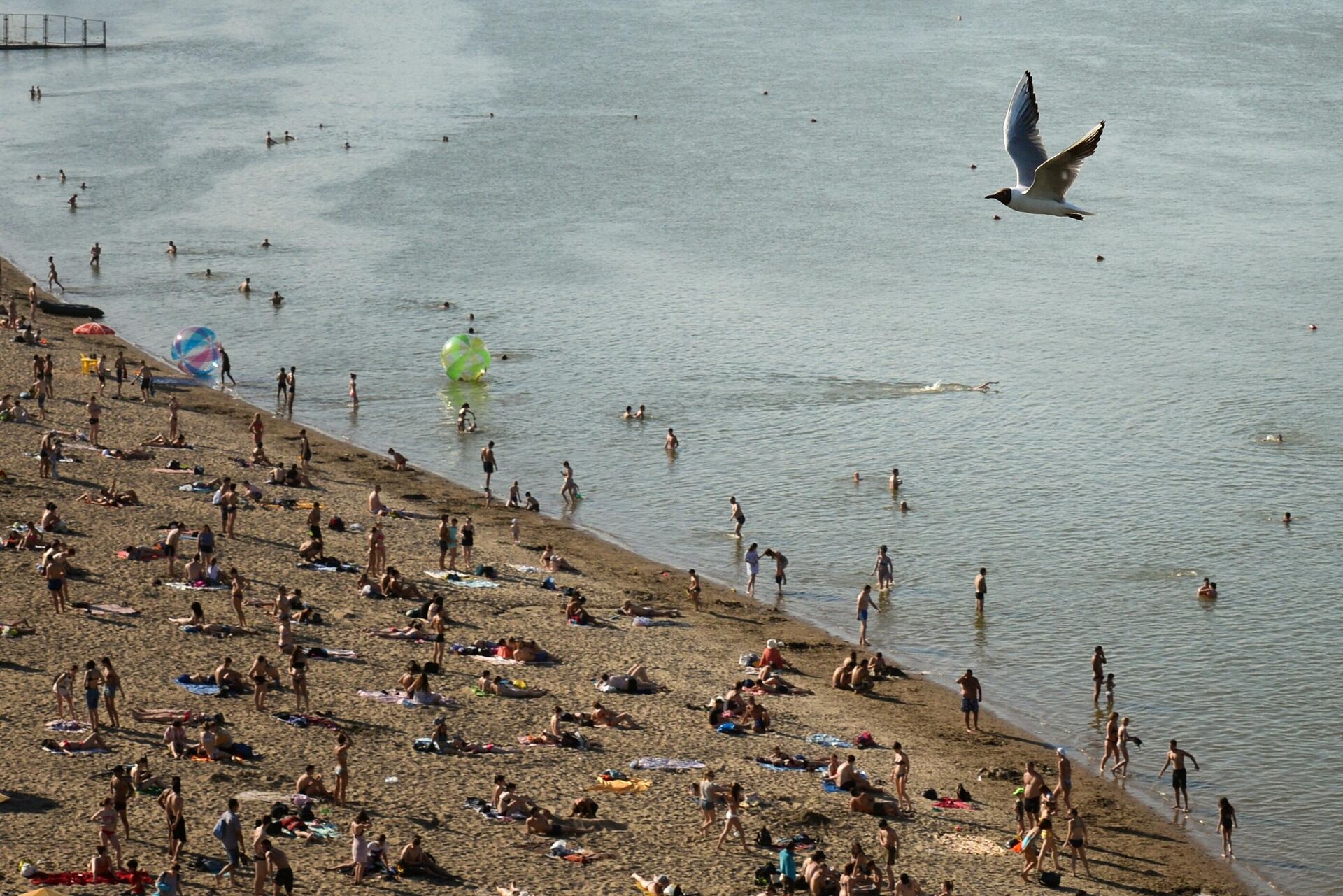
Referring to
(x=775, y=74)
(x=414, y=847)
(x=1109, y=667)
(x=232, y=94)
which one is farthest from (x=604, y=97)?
(x=414, y=847)

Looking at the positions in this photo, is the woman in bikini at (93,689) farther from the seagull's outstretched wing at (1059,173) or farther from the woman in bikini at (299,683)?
the seagull's outstretched wing at (1059,173)

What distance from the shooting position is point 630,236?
72.7m

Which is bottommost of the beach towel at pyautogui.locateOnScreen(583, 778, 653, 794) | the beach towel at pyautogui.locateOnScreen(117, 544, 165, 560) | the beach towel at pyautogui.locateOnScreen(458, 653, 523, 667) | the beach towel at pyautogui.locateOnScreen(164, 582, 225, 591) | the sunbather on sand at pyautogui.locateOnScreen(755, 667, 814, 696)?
the beach towel at pyautogui.locateOnScreen(583, 778, 653, 794)

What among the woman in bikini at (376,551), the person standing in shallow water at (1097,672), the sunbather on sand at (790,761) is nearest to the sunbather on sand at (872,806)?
the sunbather on sand at (790,761)

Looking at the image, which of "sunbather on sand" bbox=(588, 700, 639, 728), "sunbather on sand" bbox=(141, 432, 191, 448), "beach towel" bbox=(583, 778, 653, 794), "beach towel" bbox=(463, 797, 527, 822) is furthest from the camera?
"sunbather on sand" bbox=(141, 432, 191, 448)

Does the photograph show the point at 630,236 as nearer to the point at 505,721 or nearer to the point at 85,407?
the point at 85,407

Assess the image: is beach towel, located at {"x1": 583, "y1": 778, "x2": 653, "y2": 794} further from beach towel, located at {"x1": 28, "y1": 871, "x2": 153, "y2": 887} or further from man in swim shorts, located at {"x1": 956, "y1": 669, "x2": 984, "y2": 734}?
beach towel, located at {"x1": 28, "y1": 871, "x2": 153, "y2": 887}

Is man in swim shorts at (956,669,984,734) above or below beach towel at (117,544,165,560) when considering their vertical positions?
below

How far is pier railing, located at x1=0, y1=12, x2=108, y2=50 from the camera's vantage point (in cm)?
→ 13425

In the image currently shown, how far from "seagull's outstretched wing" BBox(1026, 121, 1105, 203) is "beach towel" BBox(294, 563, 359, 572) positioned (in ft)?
65.2

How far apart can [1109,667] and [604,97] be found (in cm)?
8490

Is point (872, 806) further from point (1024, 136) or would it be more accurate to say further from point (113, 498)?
point (113, 498)

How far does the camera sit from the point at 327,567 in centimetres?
3222

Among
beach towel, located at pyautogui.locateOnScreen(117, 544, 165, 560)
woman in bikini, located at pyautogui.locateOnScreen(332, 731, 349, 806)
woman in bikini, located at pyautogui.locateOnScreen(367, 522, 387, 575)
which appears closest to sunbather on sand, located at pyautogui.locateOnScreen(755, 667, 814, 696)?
woman in bikini, located at pyautogui.locateOnScreen(367, 522, 387, 575)
